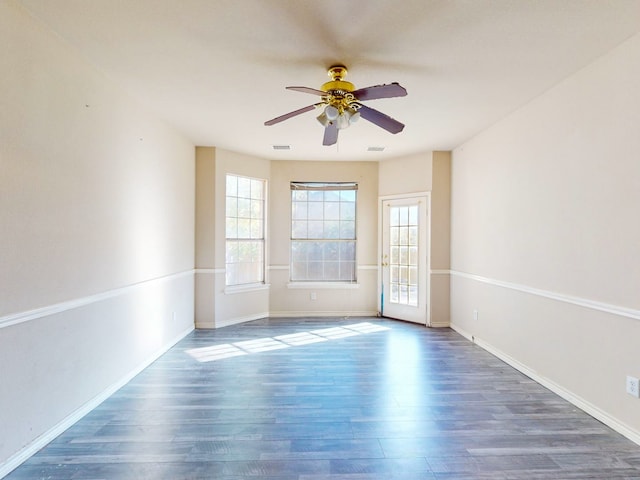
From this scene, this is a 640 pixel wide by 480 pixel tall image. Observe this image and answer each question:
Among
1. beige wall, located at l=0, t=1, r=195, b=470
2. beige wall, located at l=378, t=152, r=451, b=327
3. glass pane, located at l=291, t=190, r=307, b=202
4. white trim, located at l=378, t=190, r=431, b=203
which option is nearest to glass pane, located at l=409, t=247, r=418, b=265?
beige wall, located at l=378, t=152, r=451, b=327

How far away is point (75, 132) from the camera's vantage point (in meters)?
2.50

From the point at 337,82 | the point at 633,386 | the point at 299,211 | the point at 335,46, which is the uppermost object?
the point at 335,46

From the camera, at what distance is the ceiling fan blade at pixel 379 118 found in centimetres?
269

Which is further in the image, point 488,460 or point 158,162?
point 158,162

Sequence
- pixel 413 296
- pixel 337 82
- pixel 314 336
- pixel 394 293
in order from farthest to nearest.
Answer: pixel 394 293
pixel 413 296
pixel 314 336
pixel 337 82

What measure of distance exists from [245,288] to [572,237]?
4241mm

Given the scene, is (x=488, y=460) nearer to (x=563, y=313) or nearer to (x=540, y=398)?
(x=540, y=398)

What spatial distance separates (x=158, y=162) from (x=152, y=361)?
216 centimetres

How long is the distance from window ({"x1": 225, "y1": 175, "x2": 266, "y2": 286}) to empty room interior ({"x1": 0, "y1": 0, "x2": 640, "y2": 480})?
87 centimetres

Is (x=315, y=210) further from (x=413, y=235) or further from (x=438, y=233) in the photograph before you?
(x=438, y=233)

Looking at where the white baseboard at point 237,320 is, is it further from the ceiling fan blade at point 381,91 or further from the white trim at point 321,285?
the ceiling fan blade at point 381,91

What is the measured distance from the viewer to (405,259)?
18.1ft

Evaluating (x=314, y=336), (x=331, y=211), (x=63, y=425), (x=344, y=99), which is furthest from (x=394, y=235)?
(x=63, y=425)

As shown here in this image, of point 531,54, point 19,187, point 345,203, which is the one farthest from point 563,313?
point 19,187
